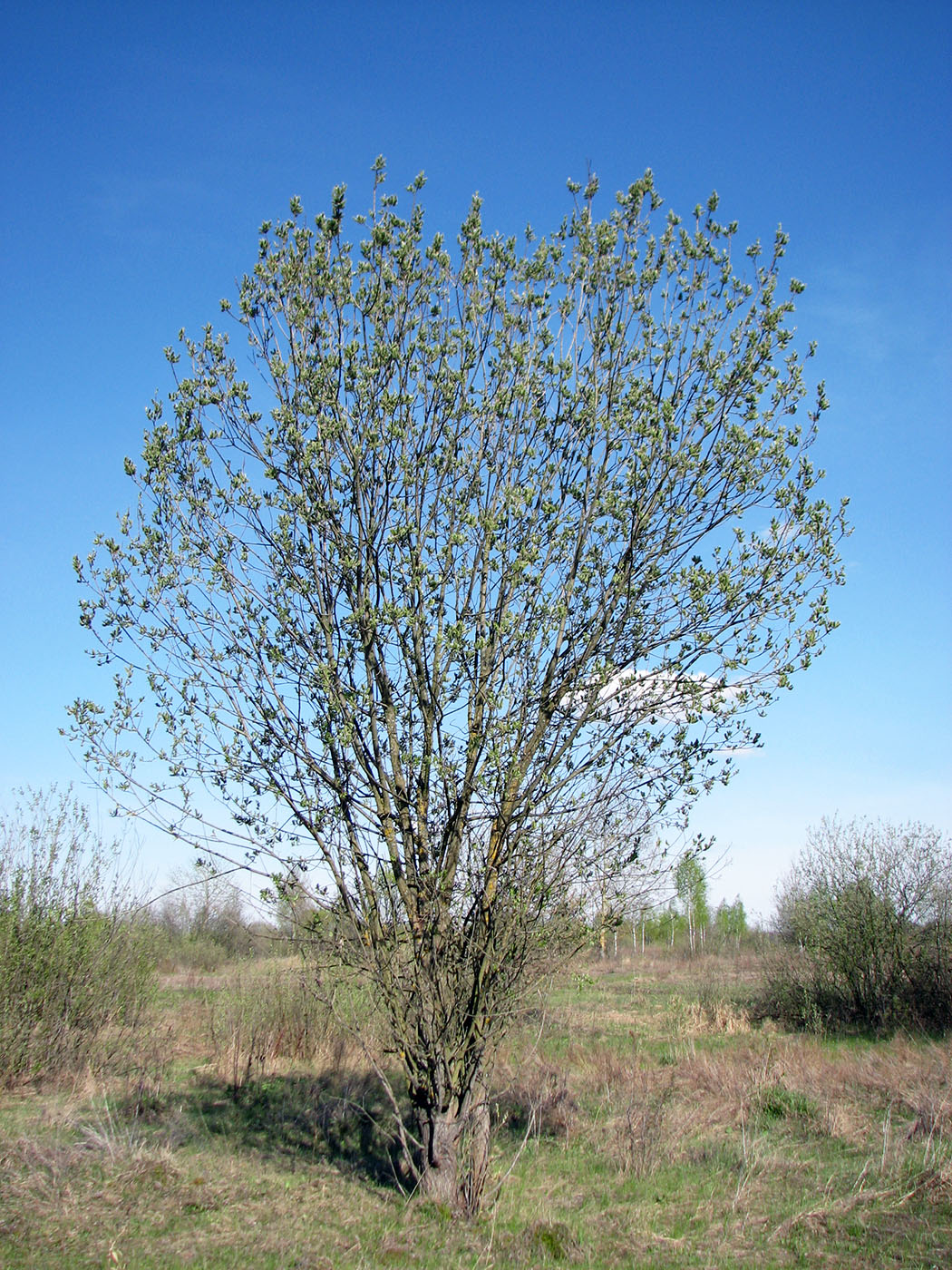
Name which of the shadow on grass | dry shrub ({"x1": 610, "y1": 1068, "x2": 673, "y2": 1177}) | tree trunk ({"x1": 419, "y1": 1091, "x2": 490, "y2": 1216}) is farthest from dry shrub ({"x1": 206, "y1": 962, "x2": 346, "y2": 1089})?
tree trunk ({"x1": 419, "y1": 1091, "x2": 490, "y2": 1216})

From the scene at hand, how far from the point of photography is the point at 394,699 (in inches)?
279

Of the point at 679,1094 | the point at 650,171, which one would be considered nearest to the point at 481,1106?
the point at 679,1094

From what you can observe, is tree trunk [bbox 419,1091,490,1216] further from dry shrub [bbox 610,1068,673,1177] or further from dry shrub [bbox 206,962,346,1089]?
dry shrub [bbox 206,962,346,1089]

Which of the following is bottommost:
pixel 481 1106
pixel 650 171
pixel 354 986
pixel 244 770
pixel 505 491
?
pixel 481 1106

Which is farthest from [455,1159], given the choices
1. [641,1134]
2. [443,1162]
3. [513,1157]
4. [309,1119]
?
[309,1119]

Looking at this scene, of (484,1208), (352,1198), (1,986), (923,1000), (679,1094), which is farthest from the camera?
(923,1000)

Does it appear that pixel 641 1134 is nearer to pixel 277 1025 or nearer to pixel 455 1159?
pixel 455 1159

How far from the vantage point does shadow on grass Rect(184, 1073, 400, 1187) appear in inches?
366

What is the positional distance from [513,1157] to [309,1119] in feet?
9.66

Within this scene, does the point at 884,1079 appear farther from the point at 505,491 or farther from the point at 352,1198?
the point at 505,491

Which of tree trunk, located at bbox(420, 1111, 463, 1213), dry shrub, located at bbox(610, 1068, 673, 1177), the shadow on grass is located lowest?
the shadow on grass

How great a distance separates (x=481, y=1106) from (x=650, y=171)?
26.5 feet

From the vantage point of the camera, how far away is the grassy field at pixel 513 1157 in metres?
6.18

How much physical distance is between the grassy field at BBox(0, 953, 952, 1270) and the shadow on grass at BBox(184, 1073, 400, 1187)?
0.05 metres
